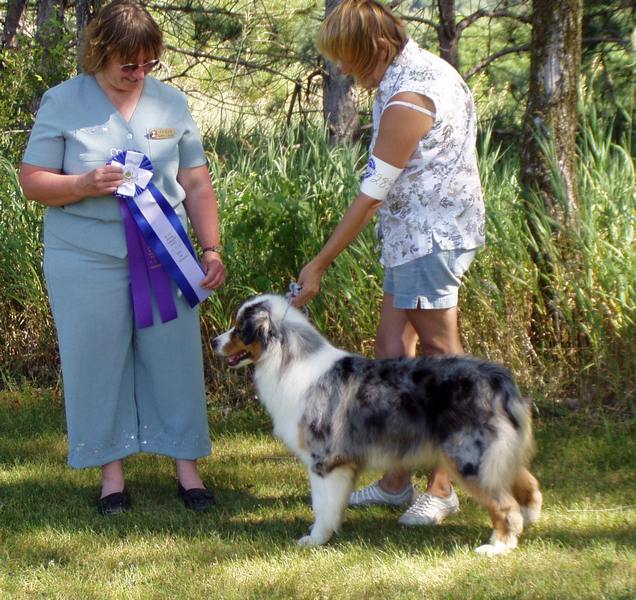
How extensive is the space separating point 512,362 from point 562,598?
229 cm

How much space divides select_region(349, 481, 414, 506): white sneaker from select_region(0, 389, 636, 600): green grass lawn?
0.06 metres

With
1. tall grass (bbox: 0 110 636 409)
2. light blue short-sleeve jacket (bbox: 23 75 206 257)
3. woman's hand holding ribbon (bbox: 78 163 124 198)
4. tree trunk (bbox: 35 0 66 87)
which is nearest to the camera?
woman's hand holding ribbon (bbox: 78 163 124 198)

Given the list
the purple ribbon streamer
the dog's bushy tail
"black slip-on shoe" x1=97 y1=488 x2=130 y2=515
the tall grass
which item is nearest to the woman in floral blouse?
the dog's bushy tail

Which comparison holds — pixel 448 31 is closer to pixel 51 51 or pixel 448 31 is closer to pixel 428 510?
pixel 51 51

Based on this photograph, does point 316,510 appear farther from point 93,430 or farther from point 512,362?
point 512,362

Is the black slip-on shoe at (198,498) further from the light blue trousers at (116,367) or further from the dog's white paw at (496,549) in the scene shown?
the dog's white paw at (496,549)

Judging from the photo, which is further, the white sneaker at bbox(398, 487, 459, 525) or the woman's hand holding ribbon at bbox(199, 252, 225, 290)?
the woman's hand holding ribbon at bbox(199, 252, 225, 290)

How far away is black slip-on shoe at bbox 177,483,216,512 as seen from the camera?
4426 millimetres

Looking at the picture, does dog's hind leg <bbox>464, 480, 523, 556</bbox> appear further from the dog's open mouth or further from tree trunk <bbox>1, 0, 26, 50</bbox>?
tree trunk <bbox>1, 0, 26, 50</bbox>

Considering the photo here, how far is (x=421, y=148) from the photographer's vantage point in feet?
11.7

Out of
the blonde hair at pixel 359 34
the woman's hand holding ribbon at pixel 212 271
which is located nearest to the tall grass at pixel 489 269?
the woman's hand holding ribbon at pixel 212 271

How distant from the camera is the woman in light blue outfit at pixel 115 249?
3912 millimetres

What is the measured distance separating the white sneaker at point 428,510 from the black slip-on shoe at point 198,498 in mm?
989

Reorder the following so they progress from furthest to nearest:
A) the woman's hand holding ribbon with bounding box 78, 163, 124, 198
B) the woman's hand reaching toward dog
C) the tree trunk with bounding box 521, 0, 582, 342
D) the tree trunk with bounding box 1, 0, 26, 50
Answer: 1. the tree trunk with bounding box 1, 0, 26, 50
2. the tree trunk with bounding box 521, 0, 582, 342
3. the woman's hand holding ribbon with bounding box 78, 163, 124, 198
4. the woman's hand reaching toward dog
